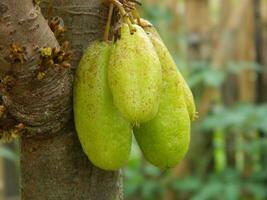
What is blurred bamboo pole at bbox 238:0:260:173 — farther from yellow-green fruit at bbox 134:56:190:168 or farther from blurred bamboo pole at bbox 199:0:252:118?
yellow-green fruit at bbox 134:56:190:168

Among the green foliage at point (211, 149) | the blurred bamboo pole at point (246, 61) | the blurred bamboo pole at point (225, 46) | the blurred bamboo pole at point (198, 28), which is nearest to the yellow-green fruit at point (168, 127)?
the green foliage at point (211, 149)

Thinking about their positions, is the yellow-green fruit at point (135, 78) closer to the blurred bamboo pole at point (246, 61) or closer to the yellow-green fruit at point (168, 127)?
the yellow-green fruit at point (168, 127)

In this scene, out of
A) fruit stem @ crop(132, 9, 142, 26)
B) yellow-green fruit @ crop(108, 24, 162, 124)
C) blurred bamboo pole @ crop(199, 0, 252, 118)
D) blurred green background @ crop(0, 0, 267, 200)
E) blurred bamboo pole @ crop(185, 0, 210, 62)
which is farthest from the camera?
blurred bamboo pole @ crop(185, 0, 210, 62)

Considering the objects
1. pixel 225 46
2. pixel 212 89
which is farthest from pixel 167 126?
pixel 225 46

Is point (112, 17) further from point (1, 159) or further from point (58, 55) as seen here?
point (1, 159)

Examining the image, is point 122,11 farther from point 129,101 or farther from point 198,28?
point 198,28

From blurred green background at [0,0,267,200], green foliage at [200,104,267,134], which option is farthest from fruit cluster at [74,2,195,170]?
blurred green background at [0,0,267,200]

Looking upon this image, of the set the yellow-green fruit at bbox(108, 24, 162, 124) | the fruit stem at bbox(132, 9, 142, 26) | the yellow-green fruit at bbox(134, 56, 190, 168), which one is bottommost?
the yellow-green fruit at bbox(134, 56, 190, 168)
